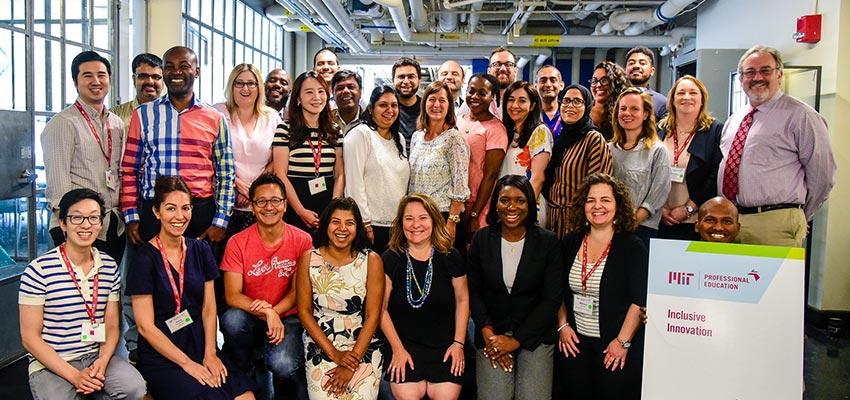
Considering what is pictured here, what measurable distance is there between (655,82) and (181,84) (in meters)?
9.19

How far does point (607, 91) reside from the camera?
380 centimetres

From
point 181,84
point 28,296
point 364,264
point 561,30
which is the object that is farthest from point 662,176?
point 561,30

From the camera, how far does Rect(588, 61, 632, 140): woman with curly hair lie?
3.76 m

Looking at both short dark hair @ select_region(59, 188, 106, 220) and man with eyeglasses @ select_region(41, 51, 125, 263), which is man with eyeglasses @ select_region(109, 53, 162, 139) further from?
short dark hair @ select_region(59, 188, 106, 220)

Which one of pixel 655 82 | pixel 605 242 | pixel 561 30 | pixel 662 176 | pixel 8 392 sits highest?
pixel 561 30

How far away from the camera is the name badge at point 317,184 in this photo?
3.30 metres

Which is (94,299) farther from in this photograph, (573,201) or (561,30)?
(561,30)

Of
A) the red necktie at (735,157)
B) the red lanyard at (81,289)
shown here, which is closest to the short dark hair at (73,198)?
the red lanyard at (81,289)

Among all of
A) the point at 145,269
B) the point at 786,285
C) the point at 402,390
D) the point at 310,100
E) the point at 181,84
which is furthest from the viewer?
the point at 310,100

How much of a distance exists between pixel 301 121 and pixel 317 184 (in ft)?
1.17

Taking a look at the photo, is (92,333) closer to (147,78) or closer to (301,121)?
(301,121)

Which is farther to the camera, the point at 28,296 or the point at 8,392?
the point at 8,392

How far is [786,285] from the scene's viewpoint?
243 centimetres

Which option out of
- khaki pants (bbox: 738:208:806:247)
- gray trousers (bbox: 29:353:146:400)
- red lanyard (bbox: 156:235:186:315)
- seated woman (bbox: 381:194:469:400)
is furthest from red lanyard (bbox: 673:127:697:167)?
gray trousers (bbox: 29:353:146:400)
